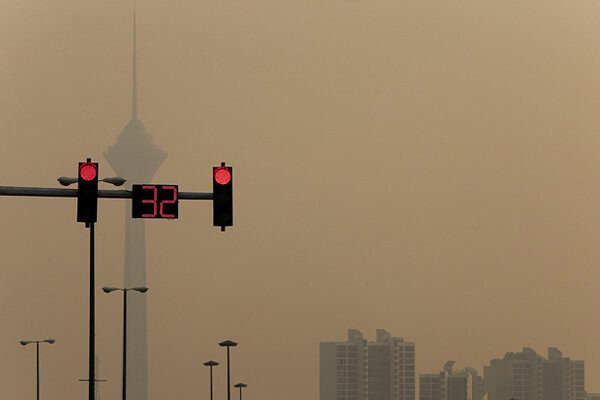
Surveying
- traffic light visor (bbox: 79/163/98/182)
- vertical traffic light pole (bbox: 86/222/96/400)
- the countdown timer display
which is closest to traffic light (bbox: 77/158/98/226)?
traffic light visor (bbox: 79/163/98/182)

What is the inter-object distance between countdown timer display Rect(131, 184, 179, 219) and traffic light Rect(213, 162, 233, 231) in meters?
1.03

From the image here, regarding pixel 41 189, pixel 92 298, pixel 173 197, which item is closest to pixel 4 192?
pixel 41 189

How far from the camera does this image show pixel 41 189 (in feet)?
117

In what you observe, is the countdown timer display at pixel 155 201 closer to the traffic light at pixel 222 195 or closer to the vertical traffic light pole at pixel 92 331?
the traffic light at pixel 222 195

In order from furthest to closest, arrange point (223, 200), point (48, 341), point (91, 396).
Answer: point (48, 341), point (91, 396), point (223, 200)

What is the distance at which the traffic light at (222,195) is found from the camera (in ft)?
113

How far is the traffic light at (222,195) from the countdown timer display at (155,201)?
40.7 inches

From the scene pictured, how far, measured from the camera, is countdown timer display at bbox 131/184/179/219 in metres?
35.1

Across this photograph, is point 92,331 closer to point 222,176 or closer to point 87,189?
point 87,189

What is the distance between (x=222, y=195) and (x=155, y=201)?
1719 millimetres

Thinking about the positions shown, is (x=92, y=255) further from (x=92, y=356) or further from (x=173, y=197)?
(x=173, y=197)

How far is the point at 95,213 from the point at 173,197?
171 centimetres

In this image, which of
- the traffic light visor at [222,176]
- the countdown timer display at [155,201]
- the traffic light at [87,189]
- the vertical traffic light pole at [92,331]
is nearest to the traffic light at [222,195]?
the traffic light visor at [222,176]

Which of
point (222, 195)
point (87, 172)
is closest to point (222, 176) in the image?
point (222, 195)
